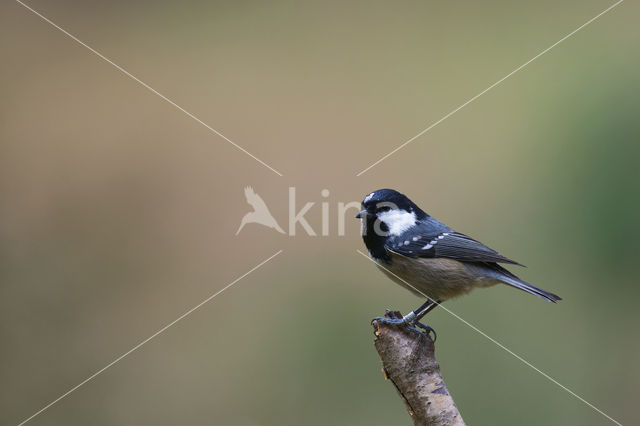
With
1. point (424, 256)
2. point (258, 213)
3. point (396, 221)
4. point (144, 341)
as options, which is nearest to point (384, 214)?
point (396, 221)

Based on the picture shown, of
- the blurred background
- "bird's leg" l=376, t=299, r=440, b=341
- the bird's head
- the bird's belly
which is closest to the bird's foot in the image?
"bird's leg" l=376, t=299, r=440, b=341

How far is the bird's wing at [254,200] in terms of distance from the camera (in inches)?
175

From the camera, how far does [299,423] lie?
3740 millimetres

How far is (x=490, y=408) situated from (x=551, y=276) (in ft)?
3.66

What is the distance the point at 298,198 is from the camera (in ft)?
14.3

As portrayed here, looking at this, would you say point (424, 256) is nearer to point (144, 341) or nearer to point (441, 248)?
point (441, 248)

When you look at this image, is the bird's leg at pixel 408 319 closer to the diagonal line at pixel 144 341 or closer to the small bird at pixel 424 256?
the small bird at pixel 424 256

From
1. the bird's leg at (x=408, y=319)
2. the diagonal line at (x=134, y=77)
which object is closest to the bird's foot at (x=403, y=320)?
the bird's leg at (x=408, y=319)

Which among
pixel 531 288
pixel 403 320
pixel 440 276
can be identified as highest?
pixel 440 276

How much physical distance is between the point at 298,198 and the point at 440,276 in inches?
84.2

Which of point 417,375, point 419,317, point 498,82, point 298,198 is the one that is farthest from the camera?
point 498,82

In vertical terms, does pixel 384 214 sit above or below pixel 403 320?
above

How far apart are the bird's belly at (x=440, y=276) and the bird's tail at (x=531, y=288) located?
7 cm

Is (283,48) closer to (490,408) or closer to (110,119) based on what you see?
(110,119)
